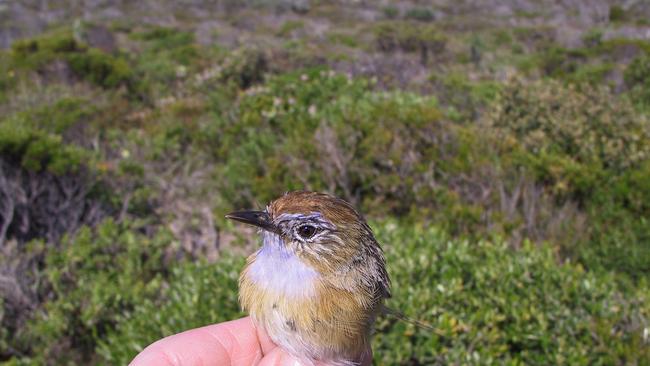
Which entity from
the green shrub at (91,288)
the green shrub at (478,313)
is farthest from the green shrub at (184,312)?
the green shrub at (91,288)

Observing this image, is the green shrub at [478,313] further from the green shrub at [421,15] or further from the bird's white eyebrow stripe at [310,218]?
the green shrub at [421,15]

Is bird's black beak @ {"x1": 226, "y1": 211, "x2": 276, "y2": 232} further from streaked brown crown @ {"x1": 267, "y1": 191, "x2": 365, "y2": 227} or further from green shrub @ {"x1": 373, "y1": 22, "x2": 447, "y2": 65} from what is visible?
green shrub @ {"x1": 373, "y1": 22, "x2": 447, "y2": 65}

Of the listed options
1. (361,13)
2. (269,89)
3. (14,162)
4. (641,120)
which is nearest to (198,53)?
(269,89)

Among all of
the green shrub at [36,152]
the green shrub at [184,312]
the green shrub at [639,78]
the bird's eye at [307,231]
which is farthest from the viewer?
the green shrub at [639,78]

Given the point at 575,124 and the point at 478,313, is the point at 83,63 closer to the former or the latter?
the point at 575,124

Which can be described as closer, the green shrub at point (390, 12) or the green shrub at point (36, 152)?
the green shrub at point (36, 152)

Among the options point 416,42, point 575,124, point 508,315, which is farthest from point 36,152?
point 416,42

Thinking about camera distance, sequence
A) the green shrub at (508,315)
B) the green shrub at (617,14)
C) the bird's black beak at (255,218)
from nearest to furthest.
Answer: the bird's black beak at (255,218) < the green shrub at (508,315) < the green shrub at (617,14)
